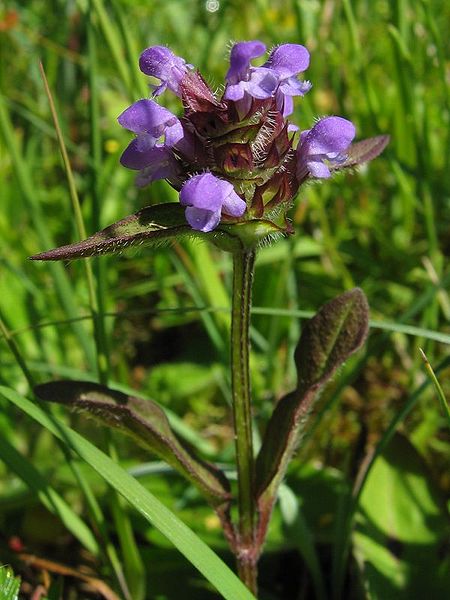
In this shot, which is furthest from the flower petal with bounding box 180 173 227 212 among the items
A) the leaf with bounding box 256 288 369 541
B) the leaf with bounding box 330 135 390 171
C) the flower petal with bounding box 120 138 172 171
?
the leaf with bounding box 256 288 369 541

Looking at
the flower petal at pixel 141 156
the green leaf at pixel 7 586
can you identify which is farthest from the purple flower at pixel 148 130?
the green leaf at pixel 7 586

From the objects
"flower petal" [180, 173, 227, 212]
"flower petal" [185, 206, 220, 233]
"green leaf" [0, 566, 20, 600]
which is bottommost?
"green leaf" [0, 566, 20, 600]

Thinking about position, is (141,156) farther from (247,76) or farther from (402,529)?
(402,529)

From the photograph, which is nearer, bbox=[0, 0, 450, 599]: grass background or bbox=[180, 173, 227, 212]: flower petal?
bbox=[180, 173, 227, 212]: flower petal

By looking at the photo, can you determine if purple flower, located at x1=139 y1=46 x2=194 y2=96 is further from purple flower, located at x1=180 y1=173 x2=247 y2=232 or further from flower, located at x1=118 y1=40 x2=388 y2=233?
purple flower, located at x1=180 y1=173 x2=247 y2=232

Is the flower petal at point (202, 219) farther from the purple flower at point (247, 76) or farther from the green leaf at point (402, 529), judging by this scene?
the green leaf at point (402, 529)

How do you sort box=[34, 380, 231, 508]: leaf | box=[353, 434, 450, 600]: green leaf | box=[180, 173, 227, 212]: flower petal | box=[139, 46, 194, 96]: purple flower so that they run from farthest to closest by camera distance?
box=[353, 434, 450, 600]: green leaf
box=[34, 380, 231, 508]: leaf
box=[139, 46, 194, 96]: purple flower
box=[180, 173, 227, 212]: flower petal

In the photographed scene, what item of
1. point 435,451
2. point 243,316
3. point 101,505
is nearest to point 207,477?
point 243,316
